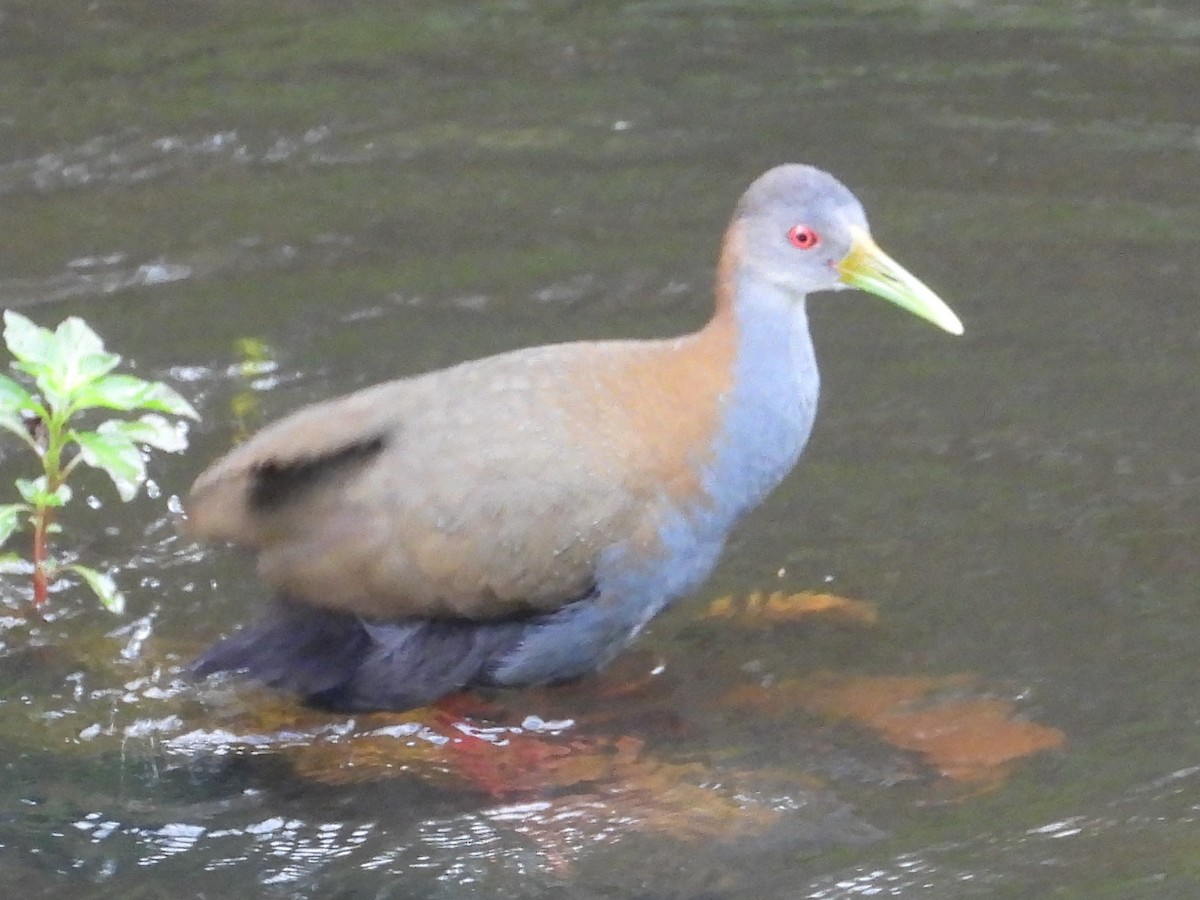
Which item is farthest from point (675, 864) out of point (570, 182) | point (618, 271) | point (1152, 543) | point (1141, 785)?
point (570, 182)

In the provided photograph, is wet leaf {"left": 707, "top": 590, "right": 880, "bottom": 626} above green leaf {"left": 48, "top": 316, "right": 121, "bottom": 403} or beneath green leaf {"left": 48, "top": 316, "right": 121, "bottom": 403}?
beneath

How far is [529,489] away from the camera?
14.1 feet

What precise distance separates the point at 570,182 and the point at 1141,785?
3.64 m

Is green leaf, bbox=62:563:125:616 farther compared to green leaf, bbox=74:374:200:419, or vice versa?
green leaf, bbox=62:563:125:616

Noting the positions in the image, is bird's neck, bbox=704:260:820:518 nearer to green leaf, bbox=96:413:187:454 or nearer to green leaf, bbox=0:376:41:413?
green leaf, bbox=96:413:187:454

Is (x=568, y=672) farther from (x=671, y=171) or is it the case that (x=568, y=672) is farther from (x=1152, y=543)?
(x=671, y=171)

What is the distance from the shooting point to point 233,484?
4445 mm

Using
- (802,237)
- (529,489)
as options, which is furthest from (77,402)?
(802,237)

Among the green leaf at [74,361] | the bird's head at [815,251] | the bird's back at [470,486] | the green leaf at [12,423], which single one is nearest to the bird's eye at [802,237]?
the bird's head at [815,251]

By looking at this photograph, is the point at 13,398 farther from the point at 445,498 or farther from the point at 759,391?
the point at 759,391

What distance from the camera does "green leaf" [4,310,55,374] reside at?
4.43 metres

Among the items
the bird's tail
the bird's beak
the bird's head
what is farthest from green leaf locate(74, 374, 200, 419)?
the bird's beak

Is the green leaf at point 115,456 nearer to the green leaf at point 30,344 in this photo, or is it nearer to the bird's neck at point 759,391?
the green leaf at point 30,344

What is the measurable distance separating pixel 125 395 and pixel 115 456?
0.14 metres
